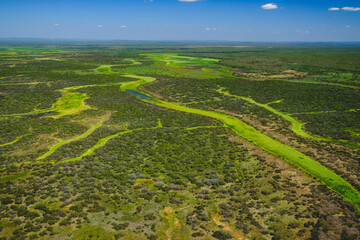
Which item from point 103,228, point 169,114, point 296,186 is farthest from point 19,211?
point 169,114

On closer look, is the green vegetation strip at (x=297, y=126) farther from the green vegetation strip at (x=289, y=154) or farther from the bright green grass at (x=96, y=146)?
the bright green grass at (x=96, y=146)

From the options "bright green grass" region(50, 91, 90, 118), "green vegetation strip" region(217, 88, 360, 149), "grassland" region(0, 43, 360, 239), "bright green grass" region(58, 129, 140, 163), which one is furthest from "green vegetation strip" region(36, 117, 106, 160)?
"green vegetation strip" region(217, 88, 360, 149)

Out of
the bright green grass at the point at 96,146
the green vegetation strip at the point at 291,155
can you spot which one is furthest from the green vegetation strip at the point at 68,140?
the green vegetation strip at the point at 291,155

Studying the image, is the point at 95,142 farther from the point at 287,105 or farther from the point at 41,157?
the point at 287,105

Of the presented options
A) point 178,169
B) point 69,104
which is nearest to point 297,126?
point 178,169

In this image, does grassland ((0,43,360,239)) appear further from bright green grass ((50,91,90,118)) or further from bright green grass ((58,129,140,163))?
bright green grass ((50,91,90,118))

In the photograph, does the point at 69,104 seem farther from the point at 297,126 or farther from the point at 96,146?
the point at 297,126

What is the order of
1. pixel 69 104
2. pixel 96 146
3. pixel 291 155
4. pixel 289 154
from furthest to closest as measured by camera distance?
pixel 69 104 < pixel 96 146 < pixel 289 154 < pixel 291 155

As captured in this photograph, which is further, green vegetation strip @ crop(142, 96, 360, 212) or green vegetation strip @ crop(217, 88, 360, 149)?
green vegetation strip @ crop(217, 88, 360, 149)
